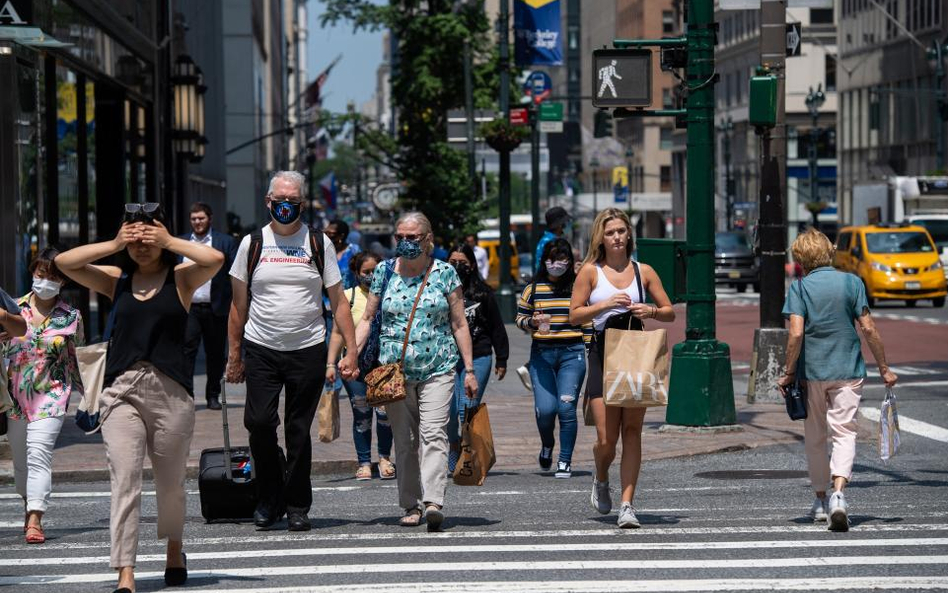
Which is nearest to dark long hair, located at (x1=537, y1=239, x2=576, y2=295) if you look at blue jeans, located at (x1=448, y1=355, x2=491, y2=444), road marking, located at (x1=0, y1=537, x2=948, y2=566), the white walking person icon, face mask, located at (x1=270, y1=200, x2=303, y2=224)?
blue jeans, located at (x1=448, y1=355, x2=491, y2=444)

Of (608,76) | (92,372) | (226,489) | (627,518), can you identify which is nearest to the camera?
(92,372)

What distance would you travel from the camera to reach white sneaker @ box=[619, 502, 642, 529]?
9.77 meters

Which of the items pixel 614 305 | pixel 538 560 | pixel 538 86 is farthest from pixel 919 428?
pixel 538 86

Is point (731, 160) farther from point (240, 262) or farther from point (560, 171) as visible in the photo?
point (240, 262)

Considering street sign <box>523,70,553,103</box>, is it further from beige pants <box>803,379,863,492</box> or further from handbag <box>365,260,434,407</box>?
handbag <box>365,260,434,407</box>

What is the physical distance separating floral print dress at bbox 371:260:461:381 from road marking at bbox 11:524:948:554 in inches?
37.2

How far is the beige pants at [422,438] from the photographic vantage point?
9.92 meters

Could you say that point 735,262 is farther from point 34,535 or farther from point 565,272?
point 34,535

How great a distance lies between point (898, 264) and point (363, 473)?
97.7ft

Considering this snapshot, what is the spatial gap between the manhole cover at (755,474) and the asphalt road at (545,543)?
0.06 m

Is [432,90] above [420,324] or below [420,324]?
above

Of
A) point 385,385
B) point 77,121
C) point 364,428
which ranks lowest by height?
point 364,428

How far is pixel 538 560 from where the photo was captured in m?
8.72

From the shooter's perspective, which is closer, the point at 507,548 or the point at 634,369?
the point at 507,548
